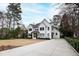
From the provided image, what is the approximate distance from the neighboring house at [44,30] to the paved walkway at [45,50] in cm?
21

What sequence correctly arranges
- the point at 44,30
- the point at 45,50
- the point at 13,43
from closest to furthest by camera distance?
the point at 45,50
the point at 13,43
the point at 44,30

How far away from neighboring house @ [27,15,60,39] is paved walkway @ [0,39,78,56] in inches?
8.1

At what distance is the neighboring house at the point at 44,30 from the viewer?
624 cm

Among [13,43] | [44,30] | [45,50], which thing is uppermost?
[44,30]

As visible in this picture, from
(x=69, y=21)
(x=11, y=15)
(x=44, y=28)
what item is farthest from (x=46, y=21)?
(x=11, y=15)

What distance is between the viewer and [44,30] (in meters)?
6.35

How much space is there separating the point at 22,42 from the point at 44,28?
858 mm

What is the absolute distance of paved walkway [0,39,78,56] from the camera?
5.66 m

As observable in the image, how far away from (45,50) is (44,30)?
2.36 feet

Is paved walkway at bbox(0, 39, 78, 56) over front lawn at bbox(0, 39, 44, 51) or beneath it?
beneath

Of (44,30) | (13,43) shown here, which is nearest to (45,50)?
Answer: (44,30)

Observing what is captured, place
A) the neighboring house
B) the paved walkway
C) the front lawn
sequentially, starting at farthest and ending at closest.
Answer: the neighboring house → the front lawn → the paved walkway

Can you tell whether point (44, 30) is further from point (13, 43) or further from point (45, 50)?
point (13, 43)

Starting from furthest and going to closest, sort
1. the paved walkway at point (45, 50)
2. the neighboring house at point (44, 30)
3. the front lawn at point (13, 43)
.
Result: the neighboring house at point (44, 30), the front lawn at point (13, 43), the paved walkway at point (45, 50)
